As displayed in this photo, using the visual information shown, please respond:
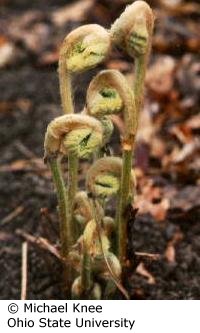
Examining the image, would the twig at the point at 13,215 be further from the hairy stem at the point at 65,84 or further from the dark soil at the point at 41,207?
the hairy stem at the point at 65,84

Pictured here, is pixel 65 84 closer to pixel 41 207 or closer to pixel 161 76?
pixel 41 207

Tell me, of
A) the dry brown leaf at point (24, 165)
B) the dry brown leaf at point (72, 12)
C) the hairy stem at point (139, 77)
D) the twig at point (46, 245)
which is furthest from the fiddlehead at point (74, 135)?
the dry brown leaf at point (72, 12)

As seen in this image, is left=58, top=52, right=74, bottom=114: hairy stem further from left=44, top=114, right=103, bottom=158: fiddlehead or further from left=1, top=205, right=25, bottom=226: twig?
left=1, top=205, right=25, bottom=226: twig

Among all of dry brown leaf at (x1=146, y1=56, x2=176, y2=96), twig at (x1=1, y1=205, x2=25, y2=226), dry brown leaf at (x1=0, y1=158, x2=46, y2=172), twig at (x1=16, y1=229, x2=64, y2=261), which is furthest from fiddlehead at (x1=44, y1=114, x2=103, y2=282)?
dry brown leaf at (x1=146, y1=56, x2=176, y2=96)

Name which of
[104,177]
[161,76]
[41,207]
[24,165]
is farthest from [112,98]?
[161,76]
